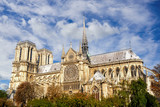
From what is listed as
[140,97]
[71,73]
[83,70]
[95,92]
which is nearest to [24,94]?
[71,73]

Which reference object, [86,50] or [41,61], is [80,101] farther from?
[41,61]

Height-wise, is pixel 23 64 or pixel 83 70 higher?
pixel 23 64

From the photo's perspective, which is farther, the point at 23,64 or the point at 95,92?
the point at 23,64

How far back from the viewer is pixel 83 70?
5512 cm

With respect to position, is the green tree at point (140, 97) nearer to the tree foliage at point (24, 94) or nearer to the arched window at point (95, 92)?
the arched window at point (95, 92)

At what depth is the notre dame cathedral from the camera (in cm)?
4547

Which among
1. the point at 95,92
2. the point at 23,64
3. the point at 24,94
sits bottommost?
the point at 24,94

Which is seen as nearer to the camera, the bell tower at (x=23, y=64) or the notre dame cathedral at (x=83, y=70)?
the notre dame cathedral at (x=83, y=70)

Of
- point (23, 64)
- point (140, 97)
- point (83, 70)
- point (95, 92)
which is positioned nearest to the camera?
point (140, 97)

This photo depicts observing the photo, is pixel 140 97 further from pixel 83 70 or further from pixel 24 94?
pixel 24 94

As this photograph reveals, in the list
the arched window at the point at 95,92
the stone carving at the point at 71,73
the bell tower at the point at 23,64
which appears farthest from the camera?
the bell tower at the point at 23,64

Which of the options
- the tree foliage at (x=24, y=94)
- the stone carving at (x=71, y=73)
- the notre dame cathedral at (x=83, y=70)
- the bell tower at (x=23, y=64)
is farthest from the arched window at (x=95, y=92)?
the bell tower at (x=23, y=64)

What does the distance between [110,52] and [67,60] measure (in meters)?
14.5

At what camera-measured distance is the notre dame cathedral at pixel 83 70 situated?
4547 centimetres
